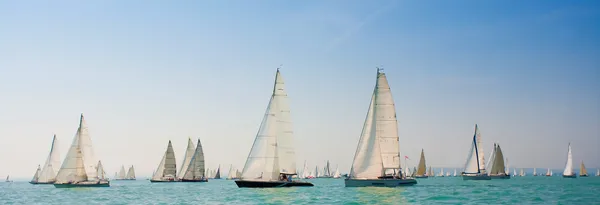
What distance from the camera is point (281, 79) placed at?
7156 cm

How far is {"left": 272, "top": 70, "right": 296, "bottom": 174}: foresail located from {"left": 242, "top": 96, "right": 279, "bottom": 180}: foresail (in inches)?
17.8

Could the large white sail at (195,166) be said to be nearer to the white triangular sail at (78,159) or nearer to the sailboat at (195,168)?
the sailboat at (195,168)

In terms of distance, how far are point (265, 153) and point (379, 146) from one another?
1368cm

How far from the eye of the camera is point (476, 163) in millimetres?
133375

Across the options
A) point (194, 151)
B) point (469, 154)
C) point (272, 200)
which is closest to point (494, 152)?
point (469, 154)

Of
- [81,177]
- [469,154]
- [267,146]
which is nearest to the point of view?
[267,146]

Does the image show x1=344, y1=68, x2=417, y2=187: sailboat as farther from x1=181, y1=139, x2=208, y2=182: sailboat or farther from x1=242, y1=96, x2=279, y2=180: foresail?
x1=181, y1=139, x2=208, y2=182: sailboat

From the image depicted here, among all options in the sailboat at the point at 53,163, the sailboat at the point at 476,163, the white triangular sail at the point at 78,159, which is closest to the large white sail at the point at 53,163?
the sailboat at the point at 53,163

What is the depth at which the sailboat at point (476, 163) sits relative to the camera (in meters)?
131

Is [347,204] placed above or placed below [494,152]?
below

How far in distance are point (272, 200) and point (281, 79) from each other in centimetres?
2108

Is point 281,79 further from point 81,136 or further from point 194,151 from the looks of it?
point 194,151

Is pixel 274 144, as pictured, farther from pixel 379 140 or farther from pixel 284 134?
pixel 379 140

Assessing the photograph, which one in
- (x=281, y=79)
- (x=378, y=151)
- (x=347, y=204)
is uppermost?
(x=281, y=79)
